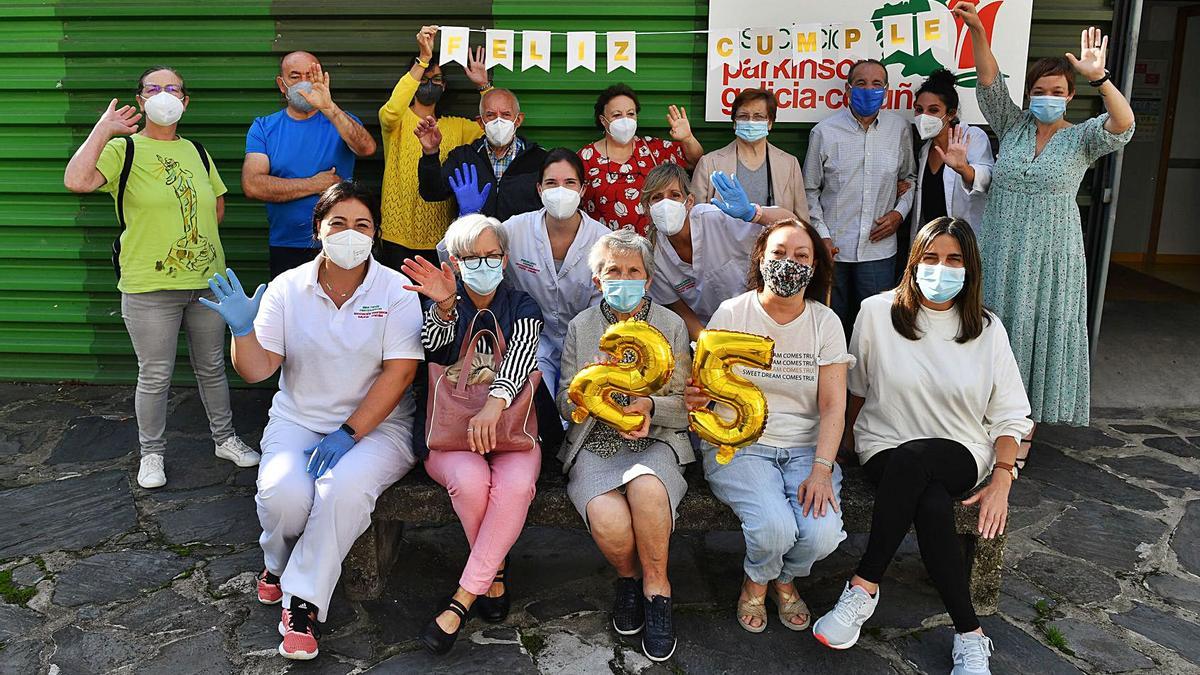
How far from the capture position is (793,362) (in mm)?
3490

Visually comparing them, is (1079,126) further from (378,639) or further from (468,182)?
(378,639)

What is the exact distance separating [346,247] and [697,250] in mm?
1585

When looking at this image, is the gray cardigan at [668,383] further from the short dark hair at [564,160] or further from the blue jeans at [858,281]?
the blue jeans at [858,281]

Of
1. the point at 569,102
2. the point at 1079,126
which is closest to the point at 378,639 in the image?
the point at 569,102

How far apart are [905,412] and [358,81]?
374 centimetres

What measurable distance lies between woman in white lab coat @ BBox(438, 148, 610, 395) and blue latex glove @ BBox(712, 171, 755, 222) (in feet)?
1.87

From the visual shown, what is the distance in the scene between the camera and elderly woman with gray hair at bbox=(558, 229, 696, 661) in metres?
3.32

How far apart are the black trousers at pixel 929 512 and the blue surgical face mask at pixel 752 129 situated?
6.27ft

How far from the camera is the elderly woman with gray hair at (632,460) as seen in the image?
3.32 meters

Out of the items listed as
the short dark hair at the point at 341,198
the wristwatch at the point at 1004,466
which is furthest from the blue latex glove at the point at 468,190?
the wristwatch at the point at 1004,466

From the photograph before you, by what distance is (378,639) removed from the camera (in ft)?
11.0

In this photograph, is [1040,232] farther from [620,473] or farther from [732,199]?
[620,473]

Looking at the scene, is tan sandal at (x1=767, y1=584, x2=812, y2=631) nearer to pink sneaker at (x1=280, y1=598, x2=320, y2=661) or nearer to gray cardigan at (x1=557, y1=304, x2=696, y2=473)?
gray cardigan at (x1=557, y1=304, x2=696, y2=473)

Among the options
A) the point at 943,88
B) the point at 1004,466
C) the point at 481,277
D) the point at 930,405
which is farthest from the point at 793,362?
the point at 943,88
